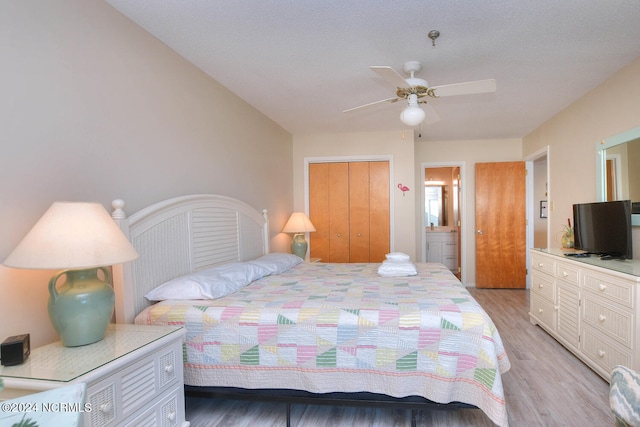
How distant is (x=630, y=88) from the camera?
106 inches

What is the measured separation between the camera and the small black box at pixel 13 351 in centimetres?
126

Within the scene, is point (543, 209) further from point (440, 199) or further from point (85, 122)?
point (85, 122)

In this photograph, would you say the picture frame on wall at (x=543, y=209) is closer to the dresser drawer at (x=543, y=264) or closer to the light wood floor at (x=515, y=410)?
the dresser drawer at (x=543, y=264)

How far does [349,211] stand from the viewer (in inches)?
199

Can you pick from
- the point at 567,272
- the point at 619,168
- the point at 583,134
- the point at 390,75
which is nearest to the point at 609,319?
the point at 567,272

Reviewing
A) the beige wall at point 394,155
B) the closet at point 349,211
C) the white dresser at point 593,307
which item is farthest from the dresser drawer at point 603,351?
the closet at point 349,211

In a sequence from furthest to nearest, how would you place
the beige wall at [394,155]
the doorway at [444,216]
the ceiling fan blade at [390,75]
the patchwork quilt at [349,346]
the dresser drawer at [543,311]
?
the doorway at [444,216] → the beige wall at [394,155] → the dresser drawer at [543,311] → the ceiling fan blade at [390,75] → the patchwork quilt at [349,346]

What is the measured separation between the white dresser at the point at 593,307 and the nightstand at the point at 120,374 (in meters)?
2.64

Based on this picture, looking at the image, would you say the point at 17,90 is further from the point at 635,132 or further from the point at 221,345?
the point at 635,132

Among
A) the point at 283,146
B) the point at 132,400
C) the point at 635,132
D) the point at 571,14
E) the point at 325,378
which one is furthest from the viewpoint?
the point at 283,146

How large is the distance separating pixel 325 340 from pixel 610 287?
2.00 metres

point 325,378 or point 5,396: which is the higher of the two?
point 5,396

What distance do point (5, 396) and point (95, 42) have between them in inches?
66.7

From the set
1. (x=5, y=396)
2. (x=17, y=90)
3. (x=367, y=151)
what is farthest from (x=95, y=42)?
(x=367, y=151)
